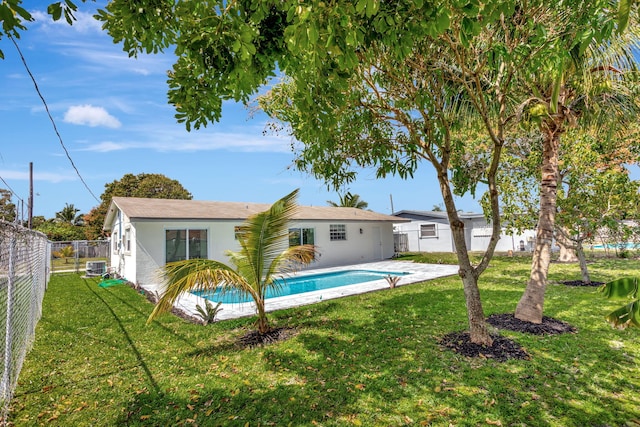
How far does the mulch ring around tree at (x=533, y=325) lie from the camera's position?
6.19 m

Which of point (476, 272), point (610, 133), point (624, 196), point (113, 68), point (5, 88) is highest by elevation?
point (113, 68)

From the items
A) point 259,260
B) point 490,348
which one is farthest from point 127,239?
point 490,348

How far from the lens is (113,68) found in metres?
7.73

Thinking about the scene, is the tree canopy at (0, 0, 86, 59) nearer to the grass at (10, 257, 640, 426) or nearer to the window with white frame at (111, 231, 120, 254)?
the grass at (10, 257, 640, 426)

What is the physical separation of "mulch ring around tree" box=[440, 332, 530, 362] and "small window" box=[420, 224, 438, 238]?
24.5 m

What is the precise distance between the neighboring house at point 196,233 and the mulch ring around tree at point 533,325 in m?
6.34

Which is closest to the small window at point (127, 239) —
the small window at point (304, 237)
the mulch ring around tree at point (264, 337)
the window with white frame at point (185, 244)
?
the window with white frame at point (185, 244)

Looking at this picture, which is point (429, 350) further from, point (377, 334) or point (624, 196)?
point (624, 196)

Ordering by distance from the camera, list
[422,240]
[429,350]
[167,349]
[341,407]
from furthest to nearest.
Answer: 1. [422,240]
2. [167,349]
3. [429,350]
4. [341,407]

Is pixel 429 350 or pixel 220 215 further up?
pixel 220 215

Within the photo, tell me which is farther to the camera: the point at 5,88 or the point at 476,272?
the point at 5,88

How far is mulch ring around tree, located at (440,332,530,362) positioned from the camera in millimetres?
5125

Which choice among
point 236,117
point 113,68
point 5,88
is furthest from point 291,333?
point 5,88

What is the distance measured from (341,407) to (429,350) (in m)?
2.30
